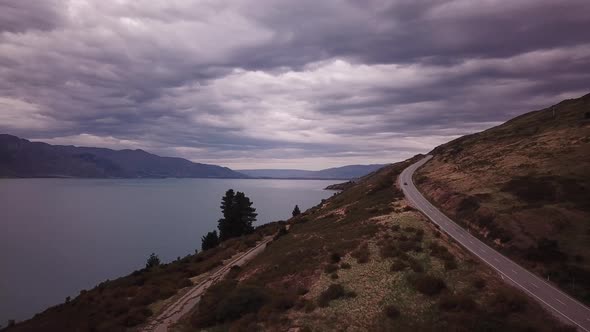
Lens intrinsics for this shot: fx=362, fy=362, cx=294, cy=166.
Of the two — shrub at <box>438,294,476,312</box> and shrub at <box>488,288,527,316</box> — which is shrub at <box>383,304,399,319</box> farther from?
shrub at <box>488,288,527,316</box>

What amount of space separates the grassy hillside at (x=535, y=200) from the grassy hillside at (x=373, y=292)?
636cm

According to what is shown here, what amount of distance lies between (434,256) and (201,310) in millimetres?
19913

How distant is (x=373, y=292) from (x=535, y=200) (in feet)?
98.9

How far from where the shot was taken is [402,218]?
143 feet

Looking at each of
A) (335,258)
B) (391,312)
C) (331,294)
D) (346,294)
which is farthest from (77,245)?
(391,312)

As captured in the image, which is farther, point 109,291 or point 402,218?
point 402,218

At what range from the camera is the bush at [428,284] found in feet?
81.7

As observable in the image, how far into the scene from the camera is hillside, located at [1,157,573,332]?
2233 centimetres

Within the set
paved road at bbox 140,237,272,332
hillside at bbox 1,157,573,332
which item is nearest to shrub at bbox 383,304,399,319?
hillside at bbox 1,157,573,332

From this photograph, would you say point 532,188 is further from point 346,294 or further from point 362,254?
point 346,294

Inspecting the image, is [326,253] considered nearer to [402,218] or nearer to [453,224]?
[402,218]

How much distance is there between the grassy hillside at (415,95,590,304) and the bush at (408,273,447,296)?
10207 mm

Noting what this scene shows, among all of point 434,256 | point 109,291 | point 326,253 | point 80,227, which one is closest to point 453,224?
point 434,256

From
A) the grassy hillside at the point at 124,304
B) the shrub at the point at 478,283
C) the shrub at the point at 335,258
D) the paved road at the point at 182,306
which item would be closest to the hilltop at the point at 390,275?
the shrub at the point at 478,283
